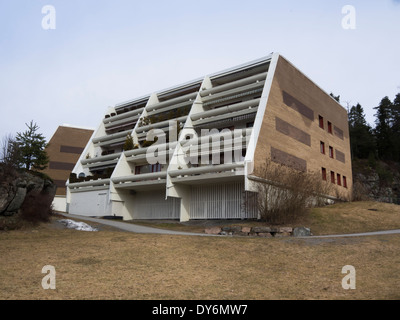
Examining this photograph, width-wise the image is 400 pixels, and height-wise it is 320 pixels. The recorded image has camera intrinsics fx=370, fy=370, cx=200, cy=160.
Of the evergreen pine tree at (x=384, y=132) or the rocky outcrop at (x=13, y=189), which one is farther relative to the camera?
the evergreen pine tree at (x=384, y=132)

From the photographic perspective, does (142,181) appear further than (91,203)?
No

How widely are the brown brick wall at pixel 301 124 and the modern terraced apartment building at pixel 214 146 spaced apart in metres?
0.08

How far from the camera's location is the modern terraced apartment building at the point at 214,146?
2639cm

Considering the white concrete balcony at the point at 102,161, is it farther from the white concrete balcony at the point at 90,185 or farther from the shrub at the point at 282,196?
the shrub at the point at 282,196

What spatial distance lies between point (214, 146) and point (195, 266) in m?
15.3

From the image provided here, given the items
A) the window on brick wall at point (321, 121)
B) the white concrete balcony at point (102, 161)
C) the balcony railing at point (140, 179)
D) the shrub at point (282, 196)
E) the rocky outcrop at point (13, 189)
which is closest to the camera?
the rocky outcrop at point (13, 189)

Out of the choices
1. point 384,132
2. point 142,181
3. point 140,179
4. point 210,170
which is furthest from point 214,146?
point 384,132

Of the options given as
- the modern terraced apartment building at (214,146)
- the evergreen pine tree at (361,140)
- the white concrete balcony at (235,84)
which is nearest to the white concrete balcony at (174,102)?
the modern terraced apartment building at (214,146)

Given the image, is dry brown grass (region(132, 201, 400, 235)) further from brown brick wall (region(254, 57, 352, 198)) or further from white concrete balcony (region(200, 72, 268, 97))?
white concrete balcony (region(200, 72, 268, 97))

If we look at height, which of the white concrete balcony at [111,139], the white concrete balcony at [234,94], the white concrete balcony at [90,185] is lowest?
the white concrete balcony at [90,185]

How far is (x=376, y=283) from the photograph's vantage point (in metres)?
10.1

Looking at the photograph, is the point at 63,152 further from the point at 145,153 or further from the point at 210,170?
the point at 210,170

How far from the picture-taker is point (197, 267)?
12.0 metres
